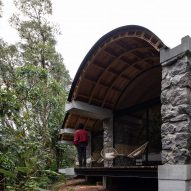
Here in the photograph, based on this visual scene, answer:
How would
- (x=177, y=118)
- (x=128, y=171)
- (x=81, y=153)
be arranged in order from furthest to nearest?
(x=81, y=153) → (x=128, y=171) → (x=177, y=118)

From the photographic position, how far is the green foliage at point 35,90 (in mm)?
5652

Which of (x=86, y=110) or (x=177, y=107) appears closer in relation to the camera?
(x=177, y=107)

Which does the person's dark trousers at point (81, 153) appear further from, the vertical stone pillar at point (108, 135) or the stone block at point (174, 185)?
the stone block at point (174, 185)

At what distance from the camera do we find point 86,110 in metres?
11.7

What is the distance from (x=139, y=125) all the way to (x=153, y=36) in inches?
A: 177

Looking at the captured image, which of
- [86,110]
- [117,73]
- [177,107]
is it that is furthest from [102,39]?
[177,107]

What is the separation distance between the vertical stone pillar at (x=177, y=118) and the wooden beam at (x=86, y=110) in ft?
16.0

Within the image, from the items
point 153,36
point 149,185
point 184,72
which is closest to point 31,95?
point 149,185

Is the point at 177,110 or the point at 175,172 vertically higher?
the point at 177,110

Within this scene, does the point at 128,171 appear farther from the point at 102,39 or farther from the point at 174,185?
the point at 102,39

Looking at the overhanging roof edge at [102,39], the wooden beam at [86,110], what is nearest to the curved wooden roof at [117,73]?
the overhanging roof edge at [102,39]

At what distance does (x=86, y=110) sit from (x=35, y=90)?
562cm

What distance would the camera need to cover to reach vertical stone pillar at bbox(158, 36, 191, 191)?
21.0ft

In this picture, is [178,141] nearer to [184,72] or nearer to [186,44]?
[184,72]
